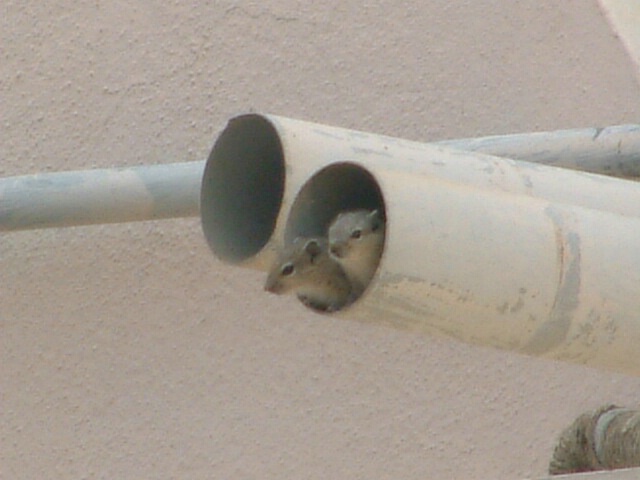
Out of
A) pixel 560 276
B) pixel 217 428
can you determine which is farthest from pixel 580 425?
pixel 217 428

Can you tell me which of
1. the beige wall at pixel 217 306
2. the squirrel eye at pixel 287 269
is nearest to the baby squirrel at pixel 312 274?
the squirrel eye at pixel 287 269

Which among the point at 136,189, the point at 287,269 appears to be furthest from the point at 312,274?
the point at 136,189

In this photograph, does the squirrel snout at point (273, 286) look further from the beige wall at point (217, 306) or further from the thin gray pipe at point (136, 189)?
the beige wall at point (217, 306)

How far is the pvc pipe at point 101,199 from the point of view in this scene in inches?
40.9

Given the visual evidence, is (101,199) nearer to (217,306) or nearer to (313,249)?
(217,306)

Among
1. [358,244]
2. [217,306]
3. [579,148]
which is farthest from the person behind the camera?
[217,306]

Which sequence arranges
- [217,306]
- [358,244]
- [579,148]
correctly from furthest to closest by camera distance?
[217,306]
[579,148]
[358,244]

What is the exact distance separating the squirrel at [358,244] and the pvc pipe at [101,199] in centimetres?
55

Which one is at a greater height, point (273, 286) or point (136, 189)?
point (136, 189)

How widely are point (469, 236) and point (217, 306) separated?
74cm

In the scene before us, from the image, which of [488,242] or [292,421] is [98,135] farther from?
[488,242]

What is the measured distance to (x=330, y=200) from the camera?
1.66 ft

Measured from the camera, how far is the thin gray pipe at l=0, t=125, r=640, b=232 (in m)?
1.04

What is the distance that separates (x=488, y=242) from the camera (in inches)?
19.2
